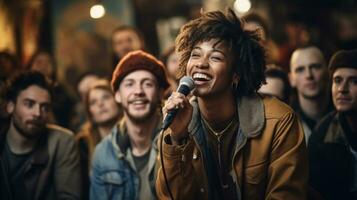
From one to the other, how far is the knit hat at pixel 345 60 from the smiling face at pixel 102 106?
270cm

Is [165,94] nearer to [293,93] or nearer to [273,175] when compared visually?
[293,93]

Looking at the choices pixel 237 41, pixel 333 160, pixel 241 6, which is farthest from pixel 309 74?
pixel 241 6

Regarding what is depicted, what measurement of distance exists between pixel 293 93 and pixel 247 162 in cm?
270

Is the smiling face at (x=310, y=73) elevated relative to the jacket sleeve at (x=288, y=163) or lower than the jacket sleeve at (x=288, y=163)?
elevated

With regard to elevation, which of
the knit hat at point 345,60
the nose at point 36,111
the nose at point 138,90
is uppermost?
the knit hat at point 345,60

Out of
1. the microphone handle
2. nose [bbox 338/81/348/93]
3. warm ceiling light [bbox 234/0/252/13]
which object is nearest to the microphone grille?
the microphone handle

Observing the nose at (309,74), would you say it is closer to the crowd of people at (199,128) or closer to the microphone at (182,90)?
the crowd of people at (199,128)

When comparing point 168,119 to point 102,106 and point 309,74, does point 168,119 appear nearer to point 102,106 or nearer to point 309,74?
point 309,74

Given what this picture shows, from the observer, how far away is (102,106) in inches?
271

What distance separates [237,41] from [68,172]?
2.41m

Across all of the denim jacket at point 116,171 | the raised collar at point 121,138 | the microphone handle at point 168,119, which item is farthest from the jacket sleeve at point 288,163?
the raised collar at point 121,138

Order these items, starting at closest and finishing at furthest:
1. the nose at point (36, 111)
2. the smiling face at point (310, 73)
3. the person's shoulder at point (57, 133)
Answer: the nose at point (36, 111), the person's shoulder at point (57, 133), the smiling face at point (310, 73)

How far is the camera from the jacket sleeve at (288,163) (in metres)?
4.00

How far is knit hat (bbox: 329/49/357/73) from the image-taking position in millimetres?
5242
